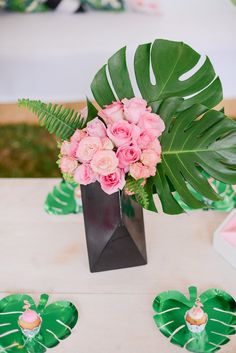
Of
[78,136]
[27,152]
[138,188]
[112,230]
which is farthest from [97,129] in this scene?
[27,152]

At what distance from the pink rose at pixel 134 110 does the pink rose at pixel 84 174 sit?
0.40 feet

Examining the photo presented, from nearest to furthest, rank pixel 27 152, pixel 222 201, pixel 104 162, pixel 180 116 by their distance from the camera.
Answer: pixel 104 162, pixel 180 116, pixel 222 201, pixel 27 152

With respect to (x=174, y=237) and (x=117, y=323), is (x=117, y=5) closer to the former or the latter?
(x=174, y=237)

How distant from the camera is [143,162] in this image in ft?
3.06

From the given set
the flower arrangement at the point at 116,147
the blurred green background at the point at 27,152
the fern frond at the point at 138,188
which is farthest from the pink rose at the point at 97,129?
the blurred green background at the point at 27,152

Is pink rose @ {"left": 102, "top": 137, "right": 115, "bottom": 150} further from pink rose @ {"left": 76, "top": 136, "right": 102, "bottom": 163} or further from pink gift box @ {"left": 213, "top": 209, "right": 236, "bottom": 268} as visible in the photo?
pink gift box @ {"left": 213, "top": 209, "right": 236, "bottom": 268}

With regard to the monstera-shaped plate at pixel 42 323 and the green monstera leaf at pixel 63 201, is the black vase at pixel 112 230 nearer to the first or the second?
the monstera-shaped plate at pixel 42 323

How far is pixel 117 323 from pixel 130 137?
0.40 metres

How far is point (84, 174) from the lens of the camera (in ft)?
3.08

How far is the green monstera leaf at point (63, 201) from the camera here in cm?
135

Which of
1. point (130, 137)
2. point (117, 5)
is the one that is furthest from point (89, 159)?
point (117, 5)

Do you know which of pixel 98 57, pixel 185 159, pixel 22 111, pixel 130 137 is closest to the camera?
pixel 130 137

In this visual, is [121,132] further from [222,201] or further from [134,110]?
[222,201]

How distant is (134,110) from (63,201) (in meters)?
0.52
